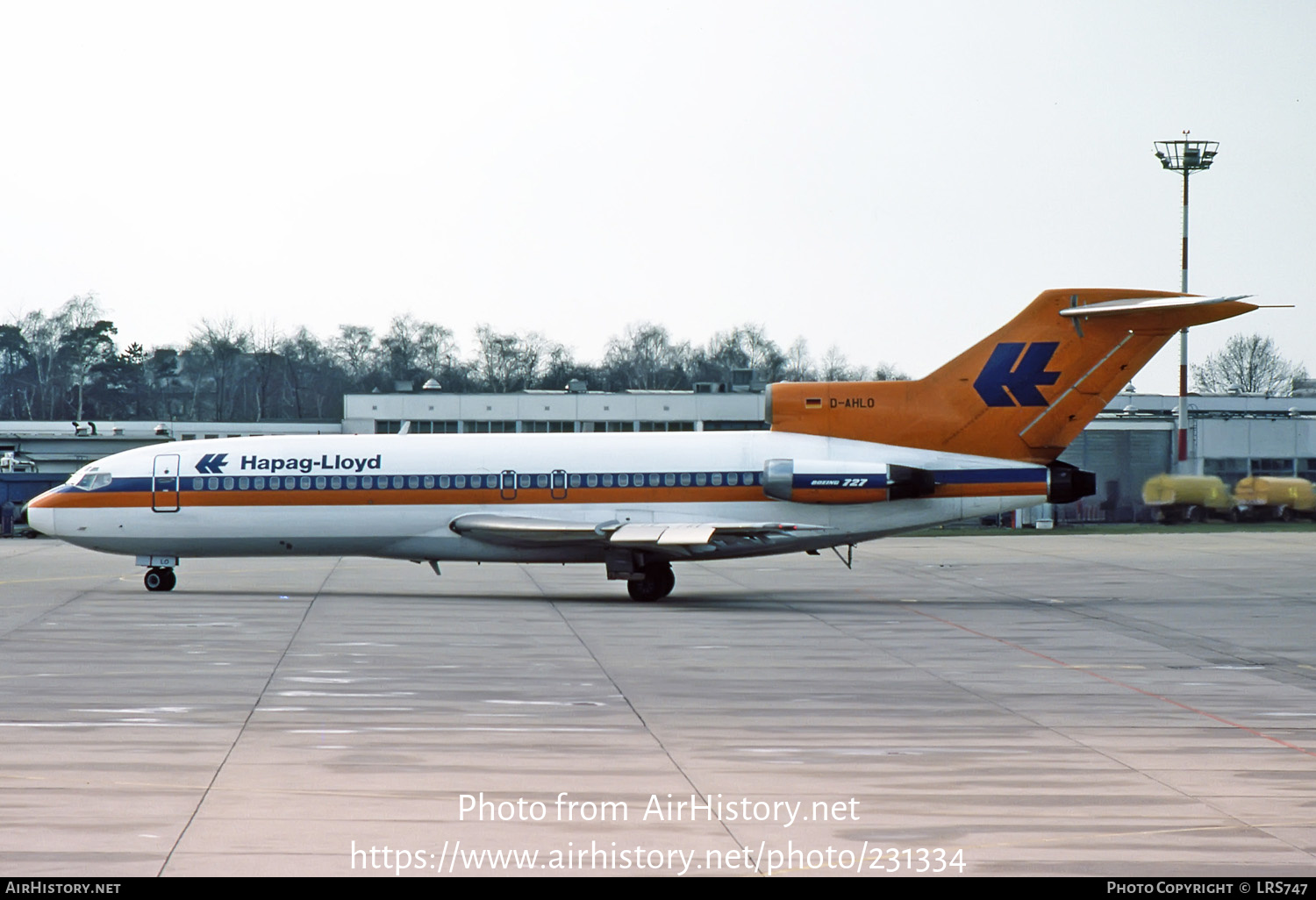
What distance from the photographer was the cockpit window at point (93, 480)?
3083 centimetres

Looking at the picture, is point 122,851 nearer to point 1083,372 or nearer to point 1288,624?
point 1288,624

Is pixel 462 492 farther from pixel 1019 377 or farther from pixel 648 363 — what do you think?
pixel 648 363

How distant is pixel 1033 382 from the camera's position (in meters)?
28.1

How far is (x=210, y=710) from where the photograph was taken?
14.9m

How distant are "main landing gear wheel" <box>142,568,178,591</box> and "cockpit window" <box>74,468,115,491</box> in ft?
7.18

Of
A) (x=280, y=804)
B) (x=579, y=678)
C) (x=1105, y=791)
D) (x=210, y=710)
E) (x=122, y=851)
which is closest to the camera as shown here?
(x=122, y=851)

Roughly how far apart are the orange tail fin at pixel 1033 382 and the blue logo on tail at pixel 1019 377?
0.7 inches

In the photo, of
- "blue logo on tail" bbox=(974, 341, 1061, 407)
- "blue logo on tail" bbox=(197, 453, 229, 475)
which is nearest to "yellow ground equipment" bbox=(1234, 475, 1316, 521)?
"blue logo on tail" bbox=(974, 341, 1061, 407)

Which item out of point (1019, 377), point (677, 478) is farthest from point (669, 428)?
point (1019, 377)

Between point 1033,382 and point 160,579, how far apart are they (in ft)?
62.6

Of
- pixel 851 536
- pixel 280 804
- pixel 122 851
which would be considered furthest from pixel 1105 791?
pixel 851 536

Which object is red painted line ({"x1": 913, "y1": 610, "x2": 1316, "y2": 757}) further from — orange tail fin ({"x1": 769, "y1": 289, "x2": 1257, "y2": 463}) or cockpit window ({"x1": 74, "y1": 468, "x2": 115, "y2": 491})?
cockpit window ({"x1": 74, "y1": 468, "x2": 115, "y2": 491})

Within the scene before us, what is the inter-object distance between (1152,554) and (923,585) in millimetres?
13099

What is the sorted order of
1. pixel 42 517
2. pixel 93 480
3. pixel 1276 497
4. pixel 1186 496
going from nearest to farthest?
pixel 93 480
pixel 42 517
pixel 1186 496
pixel 1276 497
